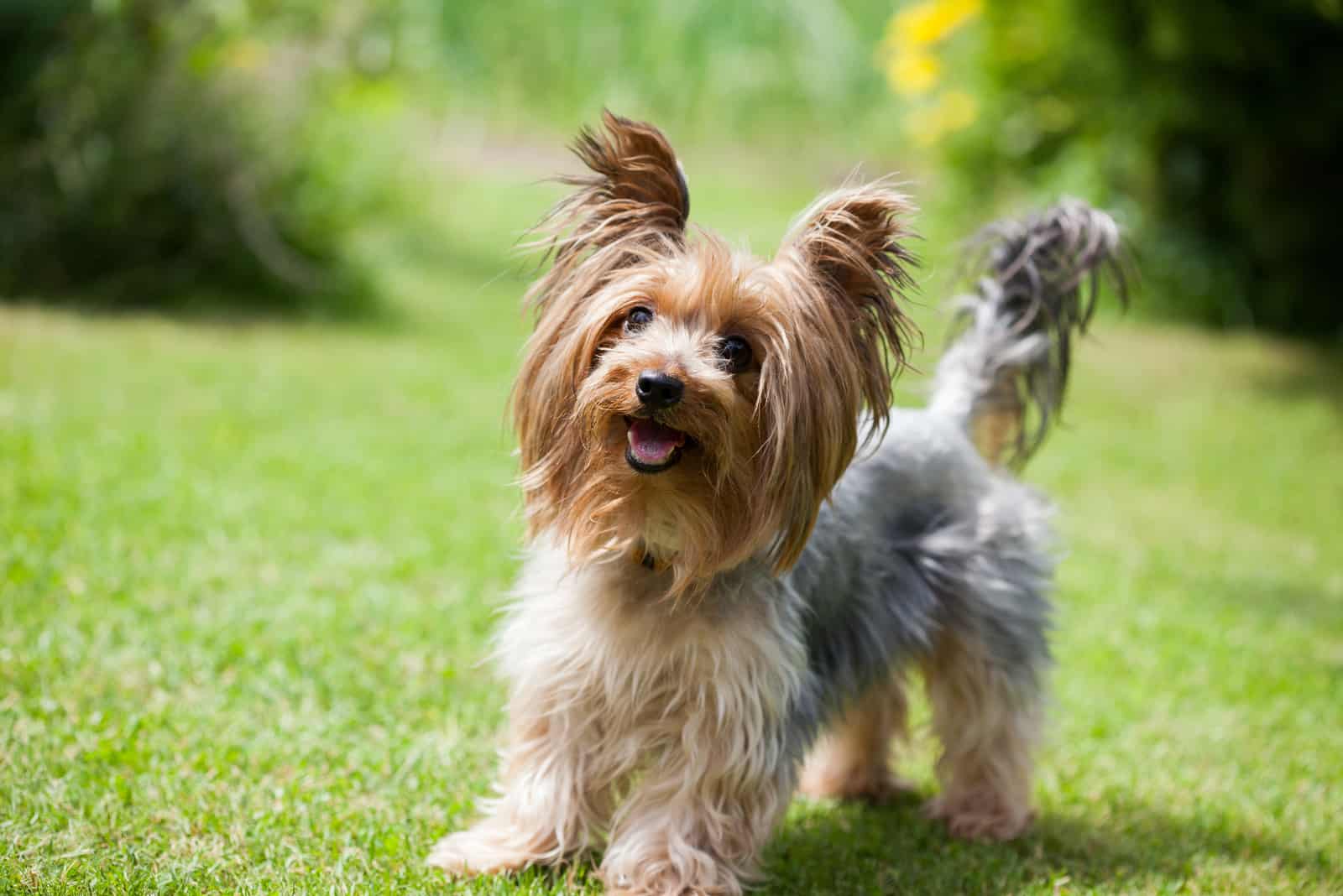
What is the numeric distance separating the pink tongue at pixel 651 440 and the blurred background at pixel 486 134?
7.93 m

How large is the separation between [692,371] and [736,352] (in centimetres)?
21

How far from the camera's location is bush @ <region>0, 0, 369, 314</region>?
32.6 ft

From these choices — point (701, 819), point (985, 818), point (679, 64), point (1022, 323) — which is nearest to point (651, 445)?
point (701, 819)

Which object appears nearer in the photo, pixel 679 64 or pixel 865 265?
pixel 865 265

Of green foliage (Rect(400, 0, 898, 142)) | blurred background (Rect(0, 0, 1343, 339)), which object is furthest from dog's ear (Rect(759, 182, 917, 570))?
green foliage (Rect(400, 0, 898, 142))

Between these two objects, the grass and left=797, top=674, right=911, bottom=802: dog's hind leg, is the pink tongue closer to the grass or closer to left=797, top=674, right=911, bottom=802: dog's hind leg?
the grass

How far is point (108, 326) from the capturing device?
31.1 ft

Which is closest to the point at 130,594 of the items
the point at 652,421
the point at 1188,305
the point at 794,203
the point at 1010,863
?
the point at 652,421

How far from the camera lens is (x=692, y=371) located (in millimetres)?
3178

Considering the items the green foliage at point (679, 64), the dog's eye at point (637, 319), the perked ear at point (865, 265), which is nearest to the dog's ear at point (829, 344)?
the perked ear at point (865, 265)

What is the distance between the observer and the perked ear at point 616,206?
342 centimetres

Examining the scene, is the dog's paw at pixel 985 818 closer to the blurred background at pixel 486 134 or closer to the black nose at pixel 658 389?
the black nose at pixel 658 389

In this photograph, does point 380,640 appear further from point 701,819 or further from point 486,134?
point 486,134

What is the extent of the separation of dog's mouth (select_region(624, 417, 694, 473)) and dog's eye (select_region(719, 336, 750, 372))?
0.72 feet
